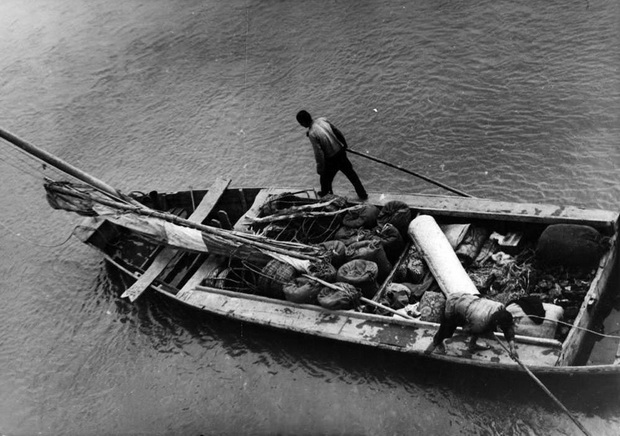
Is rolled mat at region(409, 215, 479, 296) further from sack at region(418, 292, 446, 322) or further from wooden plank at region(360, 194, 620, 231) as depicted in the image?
wooden plank at region(360, 194, 620, 231)

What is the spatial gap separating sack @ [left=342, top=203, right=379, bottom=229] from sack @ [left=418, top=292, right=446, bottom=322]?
1.75 meters

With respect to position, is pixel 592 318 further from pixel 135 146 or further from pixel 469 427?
pixel 135 146

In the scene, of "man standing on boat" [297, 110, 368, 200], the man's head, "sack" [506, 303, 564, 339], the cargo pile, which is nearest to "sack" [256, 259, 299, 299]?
the cargo pile

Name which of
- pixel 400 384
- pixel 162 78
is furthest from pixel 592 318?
pixel 162 78

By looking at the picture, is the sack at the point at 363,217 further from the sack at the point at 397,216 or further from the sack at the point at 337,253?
the sack at the point at 337,253

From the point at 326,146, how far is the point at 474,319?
421cm

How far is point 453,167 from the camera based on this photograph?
1257cm

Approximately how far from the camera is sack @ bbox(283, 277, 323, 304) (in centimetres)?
884

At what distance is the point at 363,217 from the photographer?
977 centimetres

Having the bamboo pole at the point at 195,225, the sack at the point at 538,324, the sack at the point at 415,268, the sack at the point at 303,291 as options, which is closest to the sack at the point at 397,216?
the sack at the point at 415,268

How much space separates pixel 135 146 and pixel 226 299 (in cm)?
803

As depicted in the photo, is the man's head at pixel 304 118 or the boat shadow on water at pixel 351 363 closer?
the boat shadow on water at pixel 351 363

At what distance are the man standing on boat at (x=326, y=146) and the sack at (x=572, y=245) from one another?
3.30m

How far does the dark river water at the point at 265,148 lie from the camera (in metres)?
8.96
